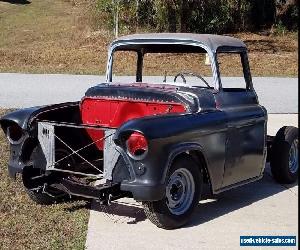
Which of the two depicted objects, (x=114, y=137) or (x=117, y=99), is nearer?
(x=114, y=137)

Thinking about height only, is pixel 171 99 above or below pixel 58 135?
above

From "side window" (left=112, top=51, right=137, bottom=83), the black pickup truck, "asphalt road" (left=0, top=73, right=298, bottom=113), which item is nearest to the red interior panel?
the black pickup truck

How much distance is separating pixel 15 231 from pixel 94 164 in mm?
1232

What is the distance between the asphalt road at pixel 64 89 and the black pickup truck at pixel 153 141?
598cm

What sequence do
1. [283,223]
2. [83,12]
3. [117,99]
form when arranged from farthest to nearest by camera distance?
[83,12] → [117,99] → [283,223]

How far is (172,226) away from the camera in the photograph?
5203mm

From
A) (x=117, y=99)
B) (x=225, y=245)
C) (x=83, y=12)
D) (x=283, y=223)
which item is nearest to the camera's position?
(x=225, y=245)

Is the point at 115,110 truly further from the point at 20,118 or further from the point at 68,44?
the point at 68,44

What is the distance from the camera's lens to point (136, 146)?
4926 mm

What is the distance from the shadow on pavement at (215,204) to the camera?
5.64 metres

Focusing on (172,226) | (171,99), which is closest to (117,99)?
(171,99)

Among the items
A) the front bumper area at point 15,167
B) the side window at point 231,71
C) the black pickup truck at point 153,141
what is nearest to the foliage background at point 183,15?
the side window at point 231,71

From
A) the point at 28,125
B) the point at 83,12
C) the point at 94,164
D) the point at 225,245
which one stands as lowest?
the point at 225,245

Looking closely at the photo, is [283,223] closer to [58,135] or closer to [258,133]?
[258,133]
